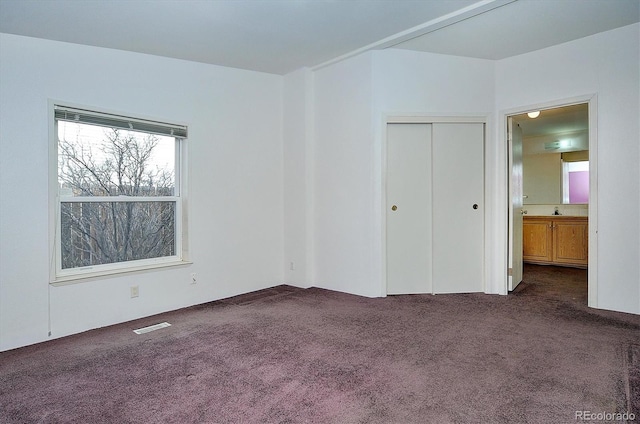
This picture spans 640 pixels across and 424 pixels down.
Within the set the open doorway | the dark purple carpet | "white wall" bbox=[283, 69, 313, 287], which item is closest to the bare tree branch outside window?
the dark purple carpet

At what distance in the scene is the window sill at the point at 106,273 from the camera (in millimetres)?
2927

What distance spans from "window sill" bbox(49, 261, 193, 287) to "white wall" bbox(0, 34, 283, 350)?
0.16 feet

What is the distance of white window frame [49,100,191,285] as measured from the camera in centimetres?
292

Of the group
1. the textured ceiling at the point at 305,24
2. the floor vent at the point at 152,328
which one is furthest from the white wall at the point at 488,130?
the floor vent at the point at 152,328

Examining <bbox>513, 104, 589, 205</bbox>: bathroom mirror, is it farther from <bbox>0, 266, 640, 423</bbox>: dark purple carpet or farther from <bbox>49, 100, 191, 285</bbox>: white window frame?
<bbox>49, 100, 191, 285</bbox>: white window frame

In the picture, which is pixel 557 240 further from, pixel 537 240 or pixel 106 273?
pixel 106 273

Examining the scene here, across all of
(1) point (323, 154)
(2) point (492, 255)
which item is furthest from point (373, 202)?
(2) point (492, 255)

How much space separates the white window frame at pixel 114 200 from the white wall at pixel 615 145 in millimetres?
4080

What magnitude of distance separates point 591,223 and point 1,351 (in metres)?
5.19

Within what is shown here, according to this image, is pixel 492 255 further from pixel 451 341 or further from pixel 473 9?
pixel 473 9

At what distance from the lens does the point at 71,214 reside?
3086 mm

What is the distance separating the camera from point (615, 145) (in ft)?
10.9

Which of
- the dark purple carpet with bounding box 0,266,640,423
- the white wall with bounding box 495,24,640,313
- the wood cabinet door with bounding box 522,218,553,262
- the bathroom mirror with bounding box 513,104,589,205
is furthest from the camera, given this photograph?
the bathroom mirror with bounding box 513,104,589,205

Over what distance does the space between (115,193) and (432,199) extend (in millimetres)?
3314
